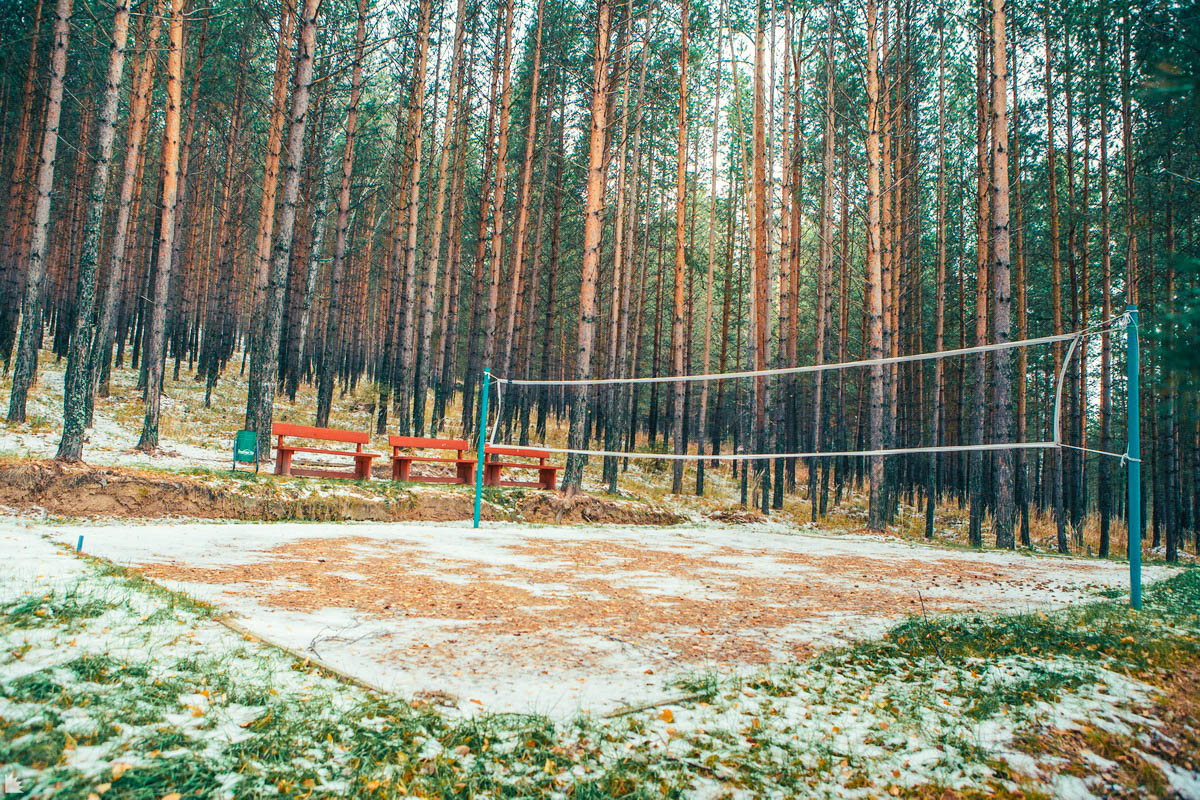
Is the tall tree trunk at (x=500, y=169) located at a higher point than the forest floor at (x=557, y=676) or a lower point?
higher

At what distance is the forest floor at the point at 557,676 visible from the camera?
2164 mm

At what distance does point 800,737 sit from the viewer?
252 cm

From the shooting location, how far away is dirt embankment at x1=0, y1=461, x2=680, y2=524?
7.60 meters

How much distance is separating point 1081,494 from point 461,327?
107ft

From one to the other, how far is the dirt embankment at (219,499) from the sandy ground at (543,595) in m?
0.76

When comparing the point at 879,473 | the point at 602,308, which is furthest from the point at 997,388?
the point at 602,308

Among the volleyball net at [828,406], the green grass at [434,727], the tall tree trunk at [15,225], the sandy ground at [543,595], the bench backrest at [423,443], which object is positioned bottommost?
the sandy ground at [543,595]

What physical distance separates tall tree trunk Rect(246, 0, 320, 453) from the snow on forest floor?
319 inches

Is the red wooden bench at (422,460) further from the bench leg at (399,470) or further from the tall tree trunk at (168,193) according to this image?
the tall tree trunk at (168,193)

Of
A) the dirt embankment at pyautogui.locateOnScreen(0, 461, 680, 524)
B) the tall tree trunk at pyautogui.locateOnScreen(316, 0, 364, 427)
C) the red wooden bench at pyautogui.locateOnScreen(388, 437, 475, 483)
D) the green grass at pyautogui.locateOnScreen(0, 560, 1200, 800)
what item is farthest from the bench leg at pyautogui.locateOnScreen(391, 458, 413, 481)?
the green grass at pyautogui.locateOnScreen(0, 560, 1200, 800)

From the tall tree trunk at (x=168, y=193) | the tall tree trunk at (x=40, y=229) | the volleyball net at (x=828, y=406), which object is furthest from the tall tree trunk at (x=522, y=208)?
the tall tree trunk at (x=40, y=229)

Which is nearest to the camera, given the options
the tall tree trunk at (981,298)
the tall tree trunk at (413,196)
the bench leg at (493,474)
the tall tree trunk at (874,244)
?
the bench leg at (493,474)

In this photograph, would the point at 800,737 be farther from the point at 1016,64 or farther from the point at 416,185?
the point at 1016,64

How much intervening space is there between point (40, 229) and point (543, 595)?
43.3 feet
